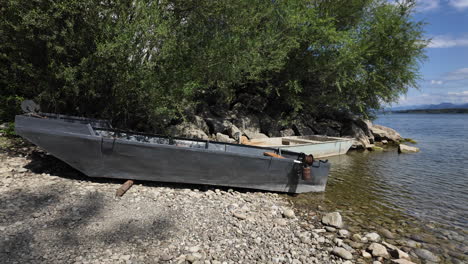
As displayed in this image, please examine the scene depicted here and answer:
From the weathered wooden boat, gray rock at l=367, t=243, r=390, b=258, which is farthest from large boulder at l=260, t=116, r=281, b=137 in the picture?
gray rock at l=367, t=243, r=390, b=258

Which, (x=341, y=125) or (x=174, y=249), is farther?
(x=341, y=125)

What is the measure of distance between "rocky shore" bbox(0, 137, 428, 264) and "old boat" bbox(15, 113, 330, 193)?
40cm

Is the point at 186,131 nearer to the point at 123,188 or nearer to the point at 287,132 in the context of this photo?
the point at 123,188

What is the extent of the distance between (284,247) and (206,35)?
27.4 feet

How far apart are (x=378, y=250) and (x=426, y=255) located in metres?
1.02

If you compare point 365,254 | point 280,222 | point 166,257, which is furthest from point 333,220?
point 166,257

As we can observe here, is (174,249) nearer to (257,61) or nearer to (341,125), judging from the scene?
(257,61)

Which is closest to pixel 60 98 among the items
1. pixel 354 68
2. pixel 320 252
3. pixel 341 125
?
pixel 320 252

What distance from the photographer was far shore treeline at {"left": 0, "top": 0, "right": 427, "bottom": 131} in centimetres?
687

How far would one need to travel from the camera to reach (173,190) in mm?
6129

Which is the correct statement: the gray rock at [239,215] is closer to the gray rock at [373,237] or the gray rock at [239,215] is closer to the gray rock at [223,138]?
the gray rock at [373,237]

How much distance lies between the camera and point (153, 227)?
4348 mm

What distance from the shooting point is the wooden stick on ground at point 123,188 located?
5.30m

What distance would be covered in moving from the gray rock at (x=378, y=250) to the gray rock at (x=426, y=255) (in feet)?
2.41
